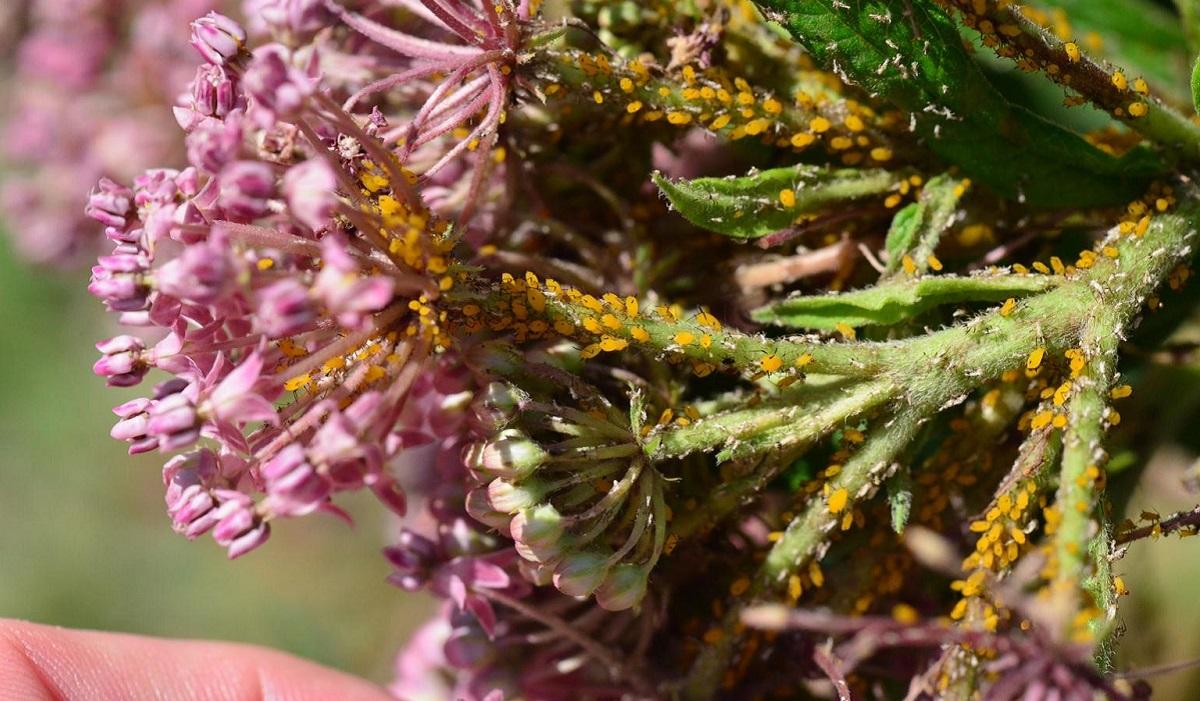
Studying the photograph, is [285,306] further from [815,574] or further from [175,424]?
[815,574]

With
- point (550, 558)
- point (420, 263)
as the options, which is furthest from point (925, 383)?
point (420, 263)

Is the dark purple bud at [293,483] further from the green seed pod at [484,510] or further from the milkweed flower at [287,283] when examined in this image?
the green seed pod at [484,510]

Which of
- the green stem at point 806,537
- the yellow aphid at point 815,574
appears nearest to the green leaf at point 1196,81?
the green stem at point 806,537

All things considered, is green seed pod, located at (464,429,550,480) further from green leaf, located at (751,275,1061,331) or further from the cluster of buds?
green leaf, located at (751,275,1061,331)

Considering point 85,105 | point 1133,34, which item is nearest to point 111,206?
point 85,105

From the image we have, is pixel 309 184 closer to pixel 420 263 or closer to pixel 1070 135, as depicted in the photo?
pixel 420 263

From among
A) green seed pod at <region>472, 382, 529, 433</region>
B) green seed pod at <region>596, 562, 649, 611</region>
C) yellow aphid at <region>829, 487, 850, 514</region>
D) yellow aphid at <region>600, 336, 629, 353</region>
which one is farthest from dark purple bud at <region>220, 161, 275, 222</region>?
yellow aphid at <region>829, 487, 850, 514</region>
